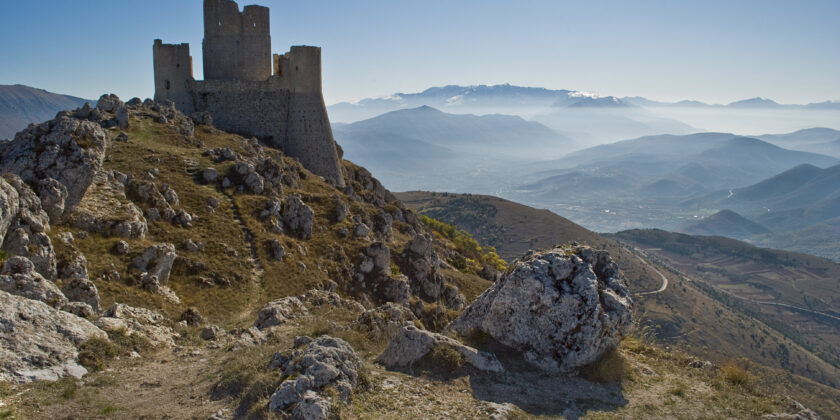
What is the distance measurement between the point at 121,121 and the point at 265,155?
28.2ft

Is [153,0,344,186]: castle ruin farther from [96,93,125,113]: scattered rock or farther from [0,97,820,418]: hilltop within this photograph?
[96,93,125,113]: scattered rock

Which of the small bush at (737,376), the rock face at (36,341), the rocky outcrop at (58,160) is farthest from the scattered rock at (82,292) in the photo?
the small bush at (737,376)

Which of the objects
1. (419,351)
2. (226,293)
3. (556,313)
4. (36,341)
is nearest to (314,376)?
(419,351)

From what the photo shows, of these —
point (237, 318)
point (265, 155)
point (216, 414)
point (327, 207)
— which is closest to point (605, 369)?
point (216, 414)

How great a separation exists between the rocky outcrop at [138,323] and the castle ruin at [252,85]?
2724 centimetres

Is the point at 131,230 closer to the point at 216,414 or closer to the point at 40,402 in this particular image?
the point at 40,402

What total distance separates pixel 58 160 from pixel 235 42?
2261 centimetres

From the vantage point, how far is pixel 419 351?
1026 cm

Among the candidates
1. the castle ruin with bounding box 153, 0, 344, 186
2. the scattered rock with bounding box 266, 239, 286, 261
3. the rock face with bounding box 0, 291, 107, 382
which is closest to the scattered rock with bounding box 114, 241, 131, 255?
the scattered rock with bounding box 266, 239, 286, 261

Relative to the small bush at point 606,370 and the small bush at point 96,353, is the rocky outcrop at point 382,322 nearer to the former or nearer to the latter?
the small bush at point 606,370

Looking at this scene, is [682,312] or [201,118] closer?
[201,118]

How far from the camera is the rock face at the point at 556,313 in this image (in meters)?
10.9

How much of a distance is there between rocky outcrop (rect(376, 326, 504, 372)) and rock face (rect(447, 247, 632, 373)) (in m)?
1.05

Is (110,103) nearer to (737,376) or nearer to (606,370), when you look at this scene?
(606,370)
